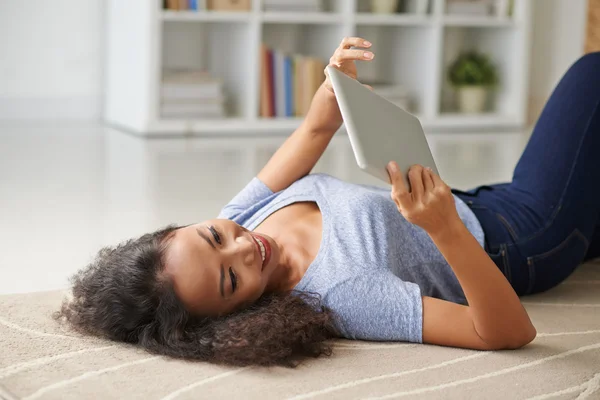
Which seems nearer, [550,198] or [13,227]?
[550,198]

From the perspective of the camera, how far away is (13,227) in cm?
262

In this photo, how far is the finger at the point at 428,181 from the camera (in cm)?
138

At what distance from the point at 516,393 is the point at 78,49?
161 inches

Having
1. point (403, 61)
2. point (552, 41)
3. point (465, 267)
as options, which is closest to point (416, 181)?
point (465, 267)

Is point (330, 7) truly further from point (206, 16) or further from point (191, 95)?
A: point (191, 95)

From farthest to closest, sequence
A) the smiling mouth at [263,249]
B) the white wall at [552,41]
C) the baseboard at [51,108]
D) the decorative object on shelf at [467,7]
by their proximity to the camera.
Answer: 1. the white wall at [552,41]
2. the decorative object on shelf at [467,7]
3. the baseboard at [51,108]
4. the smiling mouth at [263,249]

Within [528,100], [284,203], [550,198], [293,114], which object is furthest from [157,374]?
[528,100]

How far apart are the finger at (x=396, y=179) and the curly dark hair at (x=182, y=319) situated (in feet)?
0.97

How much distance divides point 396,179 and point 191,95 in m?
3.48

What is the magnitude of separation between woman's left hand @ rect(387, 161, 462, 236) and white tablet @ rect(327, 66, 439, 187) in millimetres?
21

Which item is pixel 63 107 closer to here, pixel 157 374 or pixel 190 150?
pixel 190 150

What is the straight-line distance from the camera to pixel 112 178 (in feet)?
11.3

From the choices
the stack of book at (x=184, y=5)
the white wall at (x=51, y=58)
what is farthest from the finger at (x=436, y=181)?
the white wall at (x=51, y=58)

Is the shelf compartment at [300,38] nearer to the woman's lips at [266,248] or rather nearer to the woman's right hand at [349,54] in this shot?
the woman's right hand at [349,54]
